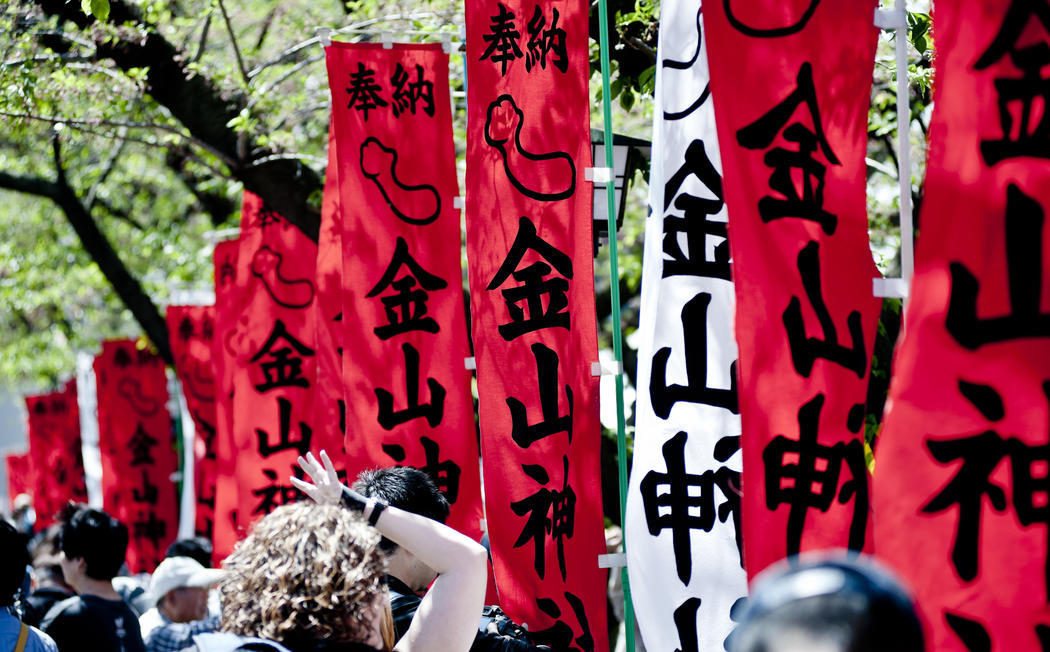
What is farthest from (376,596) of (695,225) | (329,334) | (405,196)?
(329,334)

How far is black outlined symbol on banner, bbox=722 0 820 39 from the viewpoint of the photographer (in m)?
3.20

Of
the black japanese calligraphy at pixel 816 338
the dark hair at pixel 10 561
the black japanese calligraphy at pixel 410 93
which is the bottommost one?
the dark hair at pixel 10 561

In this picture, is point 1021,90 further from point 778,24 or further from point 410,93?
point 410,93

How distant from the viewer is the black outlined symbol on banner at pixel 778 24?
3201 millimetres

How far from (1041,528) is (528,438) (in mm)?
2421

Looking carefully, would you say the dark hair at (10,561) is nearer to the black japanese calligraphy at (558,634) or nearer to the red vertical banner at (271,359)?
the black japanese calligraphy at (558,634)

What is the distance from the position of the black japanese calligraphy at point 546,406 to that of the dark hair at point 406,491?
85 cm

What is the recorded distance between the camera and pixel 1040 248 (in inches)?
96.3

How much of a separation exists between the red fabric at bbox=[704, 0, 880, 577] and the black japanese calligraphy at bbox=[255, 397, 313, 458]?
16.6 ft

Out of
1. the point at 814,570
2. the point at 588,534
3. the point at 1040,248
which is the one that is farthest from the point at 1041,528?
the point at 588,534

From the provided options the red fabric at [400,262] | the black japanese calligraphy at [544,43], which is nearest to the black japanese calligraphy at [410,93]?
the red fabric at [400,262]

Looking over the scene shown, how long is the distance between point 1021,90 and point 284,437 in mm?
6029

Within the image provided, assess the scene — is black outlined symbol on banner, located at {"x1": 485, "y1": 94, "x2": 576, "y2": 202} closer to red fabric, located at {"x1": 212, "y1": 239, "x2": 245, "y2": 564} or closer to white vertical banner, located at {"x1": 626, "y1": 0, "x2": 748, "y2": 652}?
white vertical banner, located at {"x1": 626, "y1": 0, "x2": 748, "y2": 652}

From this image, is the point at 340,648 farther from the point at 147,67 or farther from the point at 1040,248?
the point at 147,67
